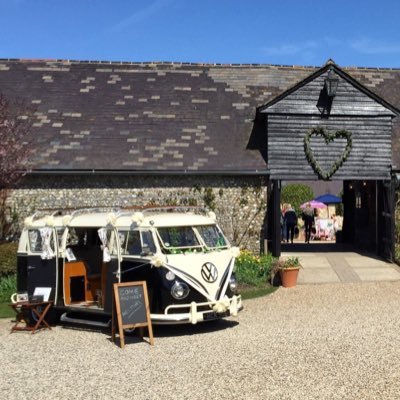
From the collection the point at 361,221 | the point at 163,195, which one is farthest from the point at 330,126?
the point at 163,195

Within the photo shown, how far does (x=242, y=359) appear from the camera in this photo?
296 inches

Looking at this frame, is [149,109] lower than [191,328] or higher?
higher

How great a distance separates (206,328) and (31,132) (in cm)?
968

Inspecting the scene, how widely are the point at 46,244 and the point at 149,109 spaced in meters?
8.62

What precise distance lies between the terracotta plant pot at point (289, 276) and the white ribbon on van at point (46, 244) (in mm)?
5788

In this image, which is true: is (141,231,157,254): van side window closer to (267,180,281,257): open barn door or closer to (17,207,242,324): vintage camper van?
(17,207,242,324): vintage camper van

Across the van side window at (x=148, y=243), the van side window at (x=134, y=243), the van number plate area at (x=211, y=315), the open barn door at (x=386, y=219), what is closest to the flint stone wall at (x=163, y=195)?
the open barn door at (x=386, y=219)

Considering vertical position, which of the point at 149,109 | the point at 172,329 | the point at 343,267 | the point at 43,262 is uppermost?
the point at 149,109

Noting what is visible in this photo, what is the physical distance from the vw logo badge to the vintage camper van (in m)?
0.02

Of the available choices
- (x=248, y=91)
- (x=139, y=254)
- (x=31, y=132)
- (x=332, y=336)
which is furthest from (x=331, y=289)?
(x=31, y=132)

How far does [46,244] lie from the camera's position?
10.1 meters

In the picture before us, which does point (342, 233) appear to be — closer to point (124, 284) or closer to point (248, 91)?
point (248, 91)

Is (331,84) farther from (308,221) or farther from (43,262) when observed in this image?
(43,262)

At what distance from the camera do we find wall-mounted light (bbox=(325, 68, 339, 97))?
1651 cm
